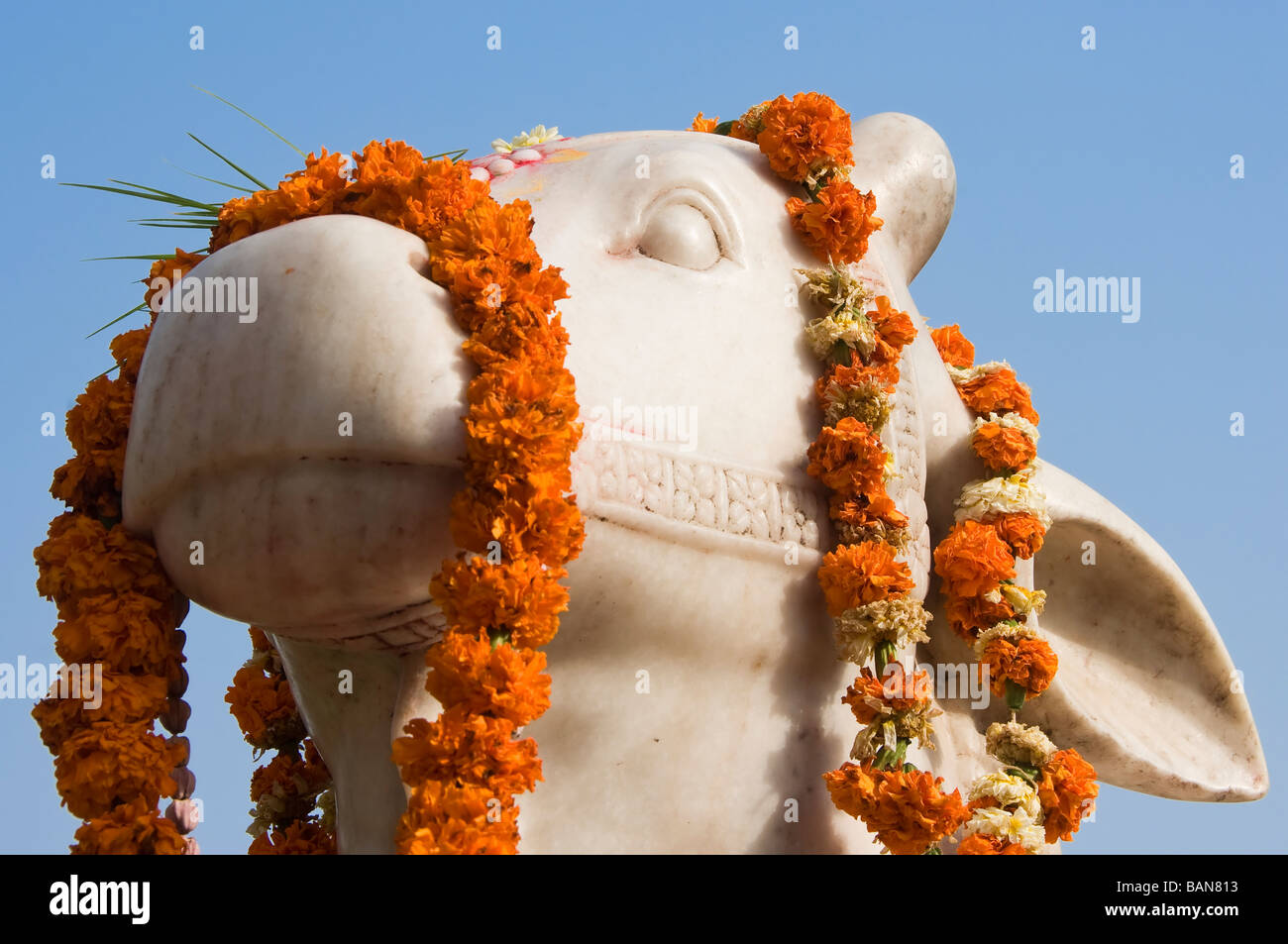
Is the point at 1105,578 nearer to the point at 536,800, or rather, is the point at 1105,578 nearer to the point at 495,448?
the point at 536,800

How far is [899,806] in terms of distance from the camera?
4.02m

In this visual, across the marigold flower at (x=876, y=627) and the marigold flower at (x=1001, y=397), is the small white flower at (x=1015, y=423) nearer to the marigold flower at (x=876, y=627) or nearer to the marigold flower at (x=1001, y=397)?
the marigold flower at (x=1001, y=397)

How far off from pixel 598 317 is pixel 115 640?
1.33m

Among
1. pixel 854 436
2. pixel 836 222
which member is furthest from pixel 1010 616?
pixel 836 222

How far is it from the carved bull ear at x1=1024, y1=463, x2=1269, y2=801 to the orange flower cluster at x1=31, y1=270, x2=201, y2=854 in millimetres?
2440

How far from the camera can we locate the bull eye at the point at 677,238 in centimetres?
427

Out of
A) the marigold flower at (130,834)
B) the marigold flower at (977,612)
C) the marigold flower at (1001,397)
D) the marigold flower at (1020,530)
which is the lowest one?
the marigold flower at (130,834)

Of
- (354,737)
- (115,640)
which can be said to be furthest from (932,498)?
(115,640)

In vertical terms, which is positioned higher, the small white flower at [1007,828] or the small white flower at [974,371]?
the small white flower at [974,371]

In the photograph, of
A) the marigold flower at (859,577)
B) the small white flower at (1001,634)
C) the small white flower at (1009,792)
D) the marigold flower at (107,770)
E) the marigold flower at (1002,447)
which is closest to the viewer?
the marigold flower at (107,770)

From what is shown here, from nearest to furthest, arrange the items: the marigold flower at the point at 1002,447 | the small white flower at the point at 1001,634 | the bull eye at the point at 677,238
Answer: the bull eye at the point at 677,238, the small white flower at the point at 1001,634, the marigold flower at the point at 1002,447

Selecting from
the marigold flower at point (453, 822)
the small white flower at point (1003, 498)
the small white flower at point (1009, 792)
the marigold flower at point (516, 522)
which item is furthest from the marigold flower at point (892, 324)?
the marigold flower at point (453, 822)

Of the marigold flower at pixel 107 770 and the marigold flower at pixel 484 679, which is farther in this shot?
the marigold flower at pixel 107 770

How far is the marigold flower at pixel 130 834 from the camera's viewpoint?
3.87 metres
